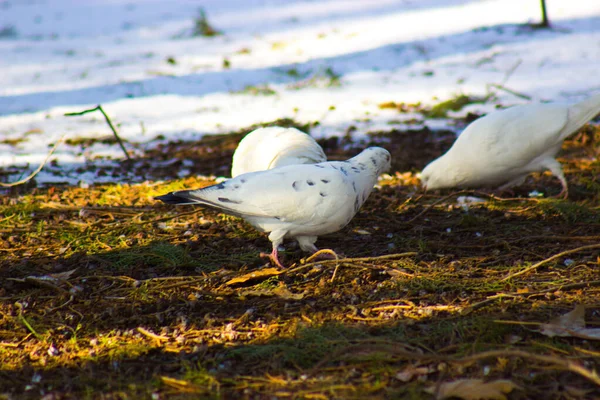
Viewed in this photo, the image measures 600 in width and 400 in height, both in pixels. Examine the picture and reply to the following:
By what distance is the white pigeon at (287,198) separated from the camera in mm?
3303

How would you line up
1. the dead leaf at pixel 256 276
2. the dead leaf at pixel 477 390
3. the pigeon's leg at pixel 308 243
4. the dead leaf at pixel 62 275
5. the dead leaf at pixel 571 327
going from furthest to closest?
the pigeon's leg at pixel 308 243, the dead leaf at pixel 62 275, the dead leaf at pixel 256 276, the dead leaf at pixel 571 327, the dead leaf at pixel 477 390

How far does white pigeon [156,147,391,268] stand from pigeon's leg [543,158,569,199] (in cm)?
170

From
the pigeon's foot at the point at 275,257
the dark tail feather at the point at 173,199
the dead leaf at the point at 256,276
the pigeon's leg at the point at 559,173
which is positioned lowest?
the pigeon's leg at the point at 559,173

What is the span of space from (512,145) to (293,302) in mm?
2241

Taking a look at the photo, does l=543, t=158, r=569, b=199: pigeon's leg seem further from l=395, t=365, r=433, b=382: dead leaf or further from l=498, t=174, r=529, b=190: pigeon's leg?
l=395, t=365, r=433, b=382: dead leaf

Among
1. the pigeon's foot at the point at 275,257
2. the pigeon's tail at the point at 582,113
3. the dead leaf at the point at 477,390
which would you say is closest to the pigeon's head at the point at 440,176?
the pigeon's tail at the point at 582,113

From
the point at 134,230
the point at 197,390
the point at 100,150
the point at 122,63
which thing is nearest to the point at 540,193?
the point at 134,230

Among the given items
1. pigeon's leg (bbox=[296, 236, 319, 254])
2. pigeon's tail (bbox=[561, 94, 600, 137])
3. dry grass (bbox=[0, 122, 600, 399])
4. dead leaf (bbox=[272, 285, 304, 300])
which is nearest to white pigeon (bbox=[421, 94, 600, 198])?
pigeon's tail (bbox=[561, 94, 600, 137])

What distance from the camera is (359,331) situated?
262 centimetres

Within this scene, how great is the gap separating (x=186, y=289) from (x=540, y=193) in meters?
2.71

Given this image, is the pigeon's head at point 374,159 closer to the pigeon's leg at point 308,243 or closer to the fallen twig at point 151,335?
the pigeon's leg at point 308,243

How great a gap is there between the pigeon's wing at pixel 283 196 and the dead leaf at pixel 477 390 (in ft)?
4.36

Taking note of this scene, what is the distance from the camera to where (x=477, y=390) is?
2127 mm

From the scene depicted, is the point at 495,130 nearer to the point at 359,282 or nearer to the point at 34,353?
the point at 359,282
